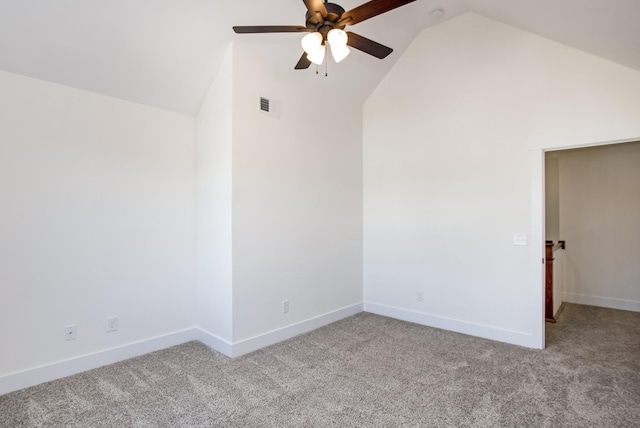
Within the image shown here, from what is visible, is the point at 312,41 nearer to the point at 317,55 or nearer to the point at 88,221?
the point at 317,55

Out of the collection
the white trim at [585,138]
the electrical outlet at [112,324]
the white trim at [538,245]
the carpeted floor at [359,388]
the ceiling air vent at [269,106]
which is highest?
the ceiling air vent at [269,106]

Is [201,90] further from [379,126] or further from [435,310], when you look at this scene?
[435,310]

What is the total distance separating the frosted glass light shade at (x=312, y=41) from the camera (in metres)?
2.09

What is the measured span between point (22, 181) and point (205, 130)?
61.1 inches

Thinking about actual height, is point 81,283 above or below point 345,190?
below

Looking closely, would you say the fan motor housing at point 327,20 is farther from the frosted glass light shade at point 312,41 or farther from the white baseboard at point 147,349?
the white baseboard at point 147,349

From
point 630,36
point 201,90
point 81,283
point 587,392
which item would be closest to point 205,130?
point 201,90

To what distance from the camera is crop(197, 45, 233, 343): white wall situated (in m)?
3.16

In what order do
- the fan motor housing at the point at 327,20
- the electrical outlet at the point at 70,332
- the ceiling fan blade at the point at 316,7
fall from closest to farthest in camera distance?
1. the ceiling fan blade at the point at 316,7
2. the fan motor housing at the point at 327,20
3. the electrical outlet at the point at 70,332

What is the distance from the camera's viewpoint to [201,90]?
3375mm

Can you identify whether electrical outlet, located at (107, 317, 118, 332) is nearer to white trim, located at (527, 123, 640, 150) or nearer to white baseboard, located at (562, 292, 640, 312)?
white trim, located at (527, 123, 640, 150)

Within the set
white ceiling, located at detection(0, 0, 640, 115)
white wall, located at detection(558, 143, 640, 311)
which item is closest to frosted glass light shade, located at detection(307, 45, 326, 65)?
white ceiling, located at detection(0, 0, 640, 115)

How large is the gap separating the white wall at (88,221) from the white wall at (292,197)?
2.47 feet

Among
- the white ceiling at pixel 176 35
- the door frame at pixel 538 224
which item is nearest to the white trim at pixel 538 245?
the door frame at pixel 538 224
